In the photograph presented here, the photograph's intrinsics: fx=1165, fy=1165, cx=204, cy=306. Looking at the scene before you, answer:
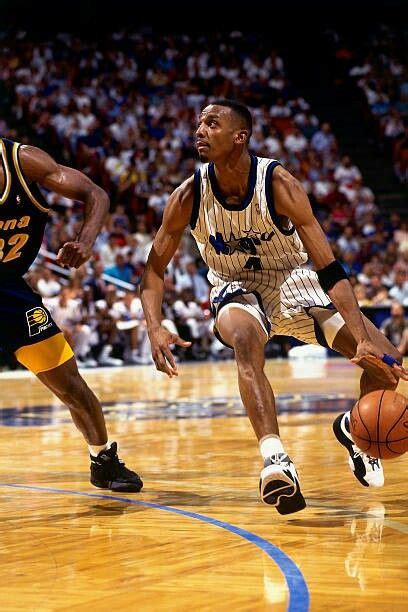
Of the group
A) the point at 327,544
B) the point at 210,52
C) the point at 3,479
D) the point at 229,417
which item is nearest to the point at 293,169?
the point at 210,52

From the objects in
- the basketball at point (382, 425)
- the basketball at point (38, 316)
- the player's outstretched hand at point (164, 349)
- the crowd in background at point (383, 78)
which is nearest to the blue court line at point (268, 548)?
the player's outstretched hand at point (164, 349)

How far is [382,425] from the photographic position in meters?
5.20

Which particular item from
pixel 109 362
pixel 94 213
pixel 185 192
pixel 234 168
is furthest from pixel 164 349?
pixel 109 362

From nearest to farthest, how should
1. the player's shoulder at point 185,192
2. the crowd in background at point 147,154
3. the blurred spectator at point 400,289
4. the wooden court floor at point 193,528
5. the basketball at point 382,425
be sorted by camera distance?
the wooden court floor at point 193,528 < the basketball at point 382,425 < the player's shoulder at point 185,192 < the crowd in background at point 147,154 < the blurred spectator at point 400,289

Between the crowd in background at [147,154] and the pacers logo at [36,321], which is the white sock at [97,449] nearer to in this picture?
the pacers logo at [36,321]

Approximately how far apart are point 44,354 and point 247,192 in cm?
129

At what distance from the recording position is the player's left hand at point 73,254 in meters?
5.20

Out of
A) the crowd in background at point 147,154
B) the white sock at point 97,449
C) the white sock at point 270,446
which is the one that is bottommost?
the white sock at point 97,449

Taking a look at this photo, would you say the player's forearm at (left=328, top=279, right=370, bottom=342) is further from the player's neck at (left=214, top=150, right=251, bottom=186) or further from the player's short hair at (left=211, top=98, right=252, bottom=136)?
the player's short hair at (left=211, top=98, right=252, bottom=136)

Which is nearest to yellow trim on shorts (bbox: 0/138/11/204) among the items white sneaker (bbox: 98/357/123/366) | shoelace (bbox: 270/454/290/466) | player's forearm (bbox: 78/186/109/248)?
player's forearm (bbox: 78/186/109/248)

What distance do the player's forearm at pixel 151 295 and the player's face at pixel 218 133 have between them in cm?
63

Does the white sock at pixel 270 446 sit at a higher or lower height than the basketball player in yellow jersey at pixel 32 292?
lower

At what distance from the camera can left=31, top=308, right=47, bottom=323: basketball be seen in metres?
5.82

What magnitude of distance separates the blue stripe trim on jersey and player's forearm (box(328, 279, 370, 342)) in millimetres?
617
